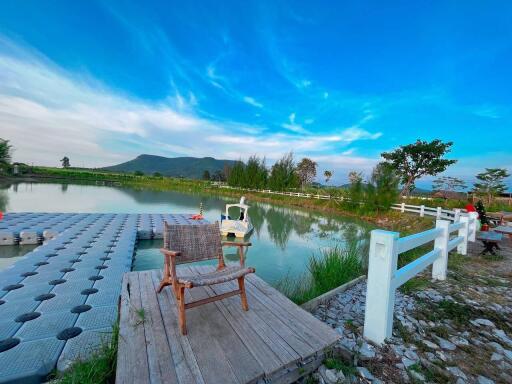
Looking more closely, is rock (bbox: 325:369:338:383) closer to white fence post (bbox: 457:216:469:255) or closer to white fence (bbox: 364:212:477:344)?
white fence (bbox: 364:212:477:344)

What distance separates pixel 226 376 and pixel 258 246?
20.2ft

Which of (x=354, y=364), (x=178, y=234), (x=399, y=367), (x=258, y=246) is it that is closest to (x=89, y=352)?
(x=178, y=234)

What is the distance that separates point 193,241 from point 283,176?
86.3 feet

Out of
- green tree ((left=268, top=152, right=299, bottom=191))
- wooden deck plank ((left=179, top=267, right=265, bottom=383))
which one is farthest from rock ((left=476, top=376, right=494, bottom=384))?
green tree ((left=268, top=152, right=299, bottom=191))

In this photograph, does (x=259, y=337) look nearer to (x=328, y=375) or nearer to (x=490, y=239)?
(x=328, y=375)

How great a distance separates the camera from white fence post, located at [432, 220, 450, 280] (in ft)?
12.4

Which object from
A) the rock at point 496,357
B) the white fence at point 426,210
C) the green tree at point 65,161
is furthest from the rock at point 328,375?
the green tree at point 65,161

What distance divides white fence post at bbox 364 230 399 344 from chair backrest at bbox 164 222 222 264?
1603mm

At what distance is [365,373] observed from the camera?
1846 mm

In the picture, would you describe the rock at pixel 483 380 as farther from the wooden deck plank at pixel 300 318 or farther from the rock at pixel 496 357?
the wooden deck plank at pixel 300 318

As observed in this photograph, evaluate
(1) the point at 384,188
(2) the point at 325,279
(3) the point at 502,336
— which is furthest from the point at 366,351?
(1) the point at 384,188

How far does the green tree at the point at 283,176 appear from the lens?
28348 mm

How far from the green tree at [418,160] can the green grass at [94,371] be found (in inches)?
1111

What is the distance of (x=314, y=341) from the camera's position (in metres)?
1.85
